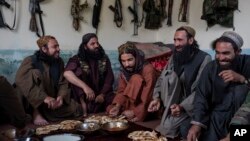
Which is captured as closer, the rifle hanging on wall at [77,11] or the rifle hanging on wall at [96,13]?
the rifle hanging on wall at [77,11]

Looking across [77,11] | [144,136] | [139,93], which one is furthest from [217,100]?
[77,11]

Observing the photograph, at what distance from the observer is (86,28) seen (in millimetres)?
4555

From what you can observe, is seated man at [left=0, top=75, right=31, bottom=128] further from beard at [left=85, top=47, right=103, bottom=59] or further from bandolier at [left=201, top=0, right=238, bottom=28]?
bandolier at [left=201, top=0, right=238, bottom=28]

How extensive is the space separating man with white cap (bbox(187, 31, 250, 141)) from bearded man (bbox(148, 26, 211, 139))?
29 centimetres

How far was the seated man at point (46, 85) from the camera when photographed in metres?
3.32

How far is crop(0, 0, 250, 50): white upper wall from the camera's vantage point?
390cm

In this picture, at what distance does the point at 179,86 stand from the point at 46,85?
149cm

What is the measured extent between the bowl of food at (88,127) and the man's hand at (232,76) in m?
1.04

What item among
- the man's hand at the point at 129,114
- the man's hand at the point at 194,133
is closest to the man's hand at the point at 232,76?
the man's hand at the point at 194,133

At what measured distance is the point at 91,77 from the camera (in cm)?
377

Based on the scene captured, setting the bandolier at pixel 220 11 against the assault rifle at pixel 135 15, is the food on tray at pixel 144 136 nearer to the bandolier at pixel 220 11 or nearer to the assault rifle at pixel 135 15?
the bandolier at pixel 220 11

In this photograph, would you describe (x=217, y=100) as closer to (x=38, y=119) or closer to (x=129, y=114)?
(x=129, y=114)

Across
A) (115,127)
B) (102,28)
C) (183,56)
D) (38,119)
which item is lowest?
(38,119)

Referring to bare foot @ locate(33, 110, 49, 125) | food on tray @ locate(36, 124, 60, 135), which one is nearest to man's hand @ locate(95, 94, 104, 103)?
bare foot @ locate(33, 110, 49, 125)
